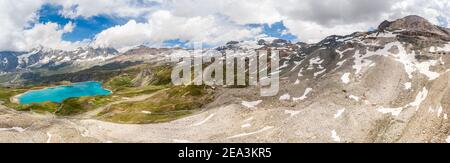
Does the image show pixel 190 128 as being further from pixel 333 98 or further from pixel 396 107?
pixel 396 107

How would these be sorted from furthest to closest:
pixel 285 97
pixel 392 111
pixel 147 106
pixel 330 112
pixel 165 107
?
pixel 147 106 < pixel 165 107 < pixel 285 97 < pixel 330 112 < pixel 392 111

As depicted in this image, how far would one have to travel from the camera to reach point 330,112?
85.8 metres

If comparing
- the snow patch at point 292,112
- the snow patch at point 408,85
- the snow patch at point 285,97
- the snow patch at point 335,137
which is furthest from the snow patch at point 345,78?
the snow patch at point 335,137

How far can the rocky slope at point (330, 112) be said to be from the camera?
245ft

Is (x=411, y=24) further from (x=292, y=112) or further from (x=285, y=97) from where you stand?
(x=292, y=112)

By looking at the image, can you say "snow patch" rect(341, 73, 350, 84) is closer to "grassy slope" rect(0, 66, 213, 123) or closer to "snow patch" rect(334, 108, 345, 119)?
"snow patch" rect(334, 108, 345, 119)

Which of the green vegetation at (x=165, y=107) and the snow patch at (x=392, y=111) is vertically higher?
the snow patch at (x=392, y=111)

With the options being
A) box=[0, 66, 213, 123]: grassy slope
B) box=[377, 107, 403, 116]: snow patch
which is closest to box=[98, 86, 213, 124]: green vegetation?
box=[0, 66, 213, 123]: grassy slope

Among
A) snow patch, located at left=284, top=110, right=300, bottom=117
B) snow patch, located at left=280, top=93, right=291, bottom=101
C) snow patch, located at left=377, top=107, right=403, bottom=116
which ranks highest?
snow patch, located at left=280, top=93, right=291, bottom=101

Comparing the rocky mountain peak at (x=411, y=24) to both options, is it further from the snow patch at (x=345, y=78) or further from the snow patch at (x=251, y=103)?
the snow patch at (x=251, y=103)

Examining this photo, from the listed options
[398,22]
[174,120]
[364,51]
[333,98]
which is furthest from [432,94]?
[398,22]

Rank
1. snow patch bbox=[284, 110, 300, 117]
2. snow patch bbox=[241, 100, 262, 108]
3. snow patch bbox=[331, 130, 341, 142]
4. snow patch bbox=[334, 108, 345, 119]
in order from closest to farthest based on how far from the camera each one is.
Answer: snow patch bbox=[331, 130, 341, 142] → snow patch bbox=[334, 108, 345, 119] → snow patch bbox=[284, 110, 300, 117] → snow patch bbox=[241, 100, 262, 108]

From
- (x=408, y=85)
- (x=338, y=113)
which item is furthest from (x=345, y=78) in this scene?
(x=338, y=113)

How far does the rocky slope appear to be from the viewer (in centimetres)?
7462
